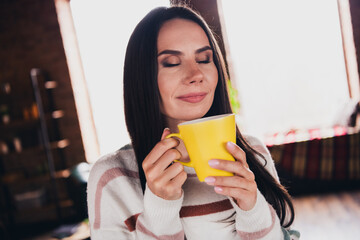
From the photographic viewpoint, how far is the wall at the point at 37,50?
16.2 feet

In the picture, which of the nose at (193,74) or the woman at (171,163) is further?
the nose at (193,74)

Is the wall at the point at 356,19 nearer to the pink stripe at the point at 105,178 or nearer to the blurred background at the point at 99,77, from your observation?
the blurred background at the point at 99,77

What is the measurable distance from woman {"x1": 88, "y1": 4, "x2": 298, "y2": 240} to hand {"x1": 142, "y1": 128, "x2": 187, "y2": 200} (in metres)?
0.06

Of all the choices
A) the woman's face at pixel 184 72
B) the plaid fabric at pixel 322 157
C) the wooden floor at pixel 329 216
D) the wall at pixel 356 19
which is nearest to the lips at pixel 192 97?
the woman's face at pixel 184 72

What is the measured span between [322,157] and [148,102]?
136 inches

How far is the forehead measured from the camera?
35.2 inches

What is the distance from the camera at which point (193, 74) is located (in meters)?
0.85

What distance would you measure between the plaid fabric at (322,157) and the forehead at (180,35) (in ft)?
10.7

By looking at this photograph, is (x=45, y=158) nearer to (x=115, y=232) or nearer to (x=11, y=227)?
(x=11, y=227)

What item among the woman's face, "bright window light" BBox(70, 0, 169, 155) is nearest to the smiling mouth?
the woman's face

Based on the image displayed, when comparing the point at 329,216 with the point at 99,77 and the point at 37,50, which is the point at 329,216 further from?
the point at 37,50

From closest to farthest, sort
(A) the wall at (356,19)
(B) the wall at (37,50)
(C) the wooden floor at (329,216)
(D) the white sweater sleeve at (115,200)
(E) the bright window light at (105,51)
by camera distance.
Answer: (D) the white sweater sleeve at (115,200), (C) the wooden floor at (329,216), (A) the wall at (356,19), (E) the bright window light at (105,51), (B) the wall at (37,50)

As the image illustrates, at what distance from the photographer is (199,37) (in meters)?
0.93

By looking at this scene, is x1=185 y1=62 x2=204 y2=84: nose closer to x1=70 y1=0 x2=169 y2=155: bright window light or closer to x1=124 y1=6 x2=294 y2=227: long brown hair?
x1=124 y1=6 x2=294 y2=227: long brown hair
